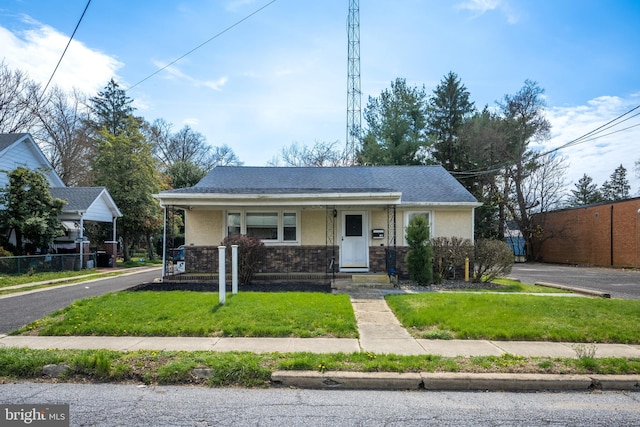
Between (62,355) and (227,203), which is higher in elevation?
(227,203)

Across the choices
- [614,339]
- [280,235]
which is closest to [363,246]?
[280,235]

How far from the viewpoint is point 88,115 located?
3819cm

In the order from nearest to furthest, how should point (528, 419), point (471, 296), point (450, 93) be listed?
1. point (528, 419)
2. point (471, 296)
3. point (450, 93)

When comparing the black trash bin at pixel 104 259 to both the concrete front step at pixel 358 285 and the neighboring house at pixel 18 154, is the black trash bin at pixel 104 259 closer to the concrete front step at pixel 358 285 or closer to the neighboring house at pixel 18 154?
the neighboring house at pixel 18 154

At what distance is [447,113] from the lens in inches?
1423

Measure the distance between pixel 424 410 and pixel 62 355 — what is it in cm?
484

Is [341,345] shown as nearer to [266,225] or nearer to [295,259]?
[295,259]

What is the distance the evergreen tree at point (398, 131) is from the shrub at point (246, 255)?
21.0 metres

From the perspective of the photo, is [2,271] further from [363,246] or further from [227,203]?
[363,246]

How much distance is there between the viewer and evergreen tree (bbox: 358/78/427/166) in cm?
3138

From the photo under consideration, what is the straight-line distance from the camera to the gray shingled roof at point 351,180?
14.5 meters

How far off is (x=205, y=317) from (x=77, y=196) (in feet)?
58.7

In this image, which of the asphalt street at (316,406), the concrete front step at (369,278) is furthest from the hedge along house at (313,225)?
the asphalt street at (316,406)

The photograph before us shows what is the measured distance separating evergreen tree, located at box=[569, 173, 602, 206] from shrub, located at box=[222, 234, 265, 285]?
46.5m
